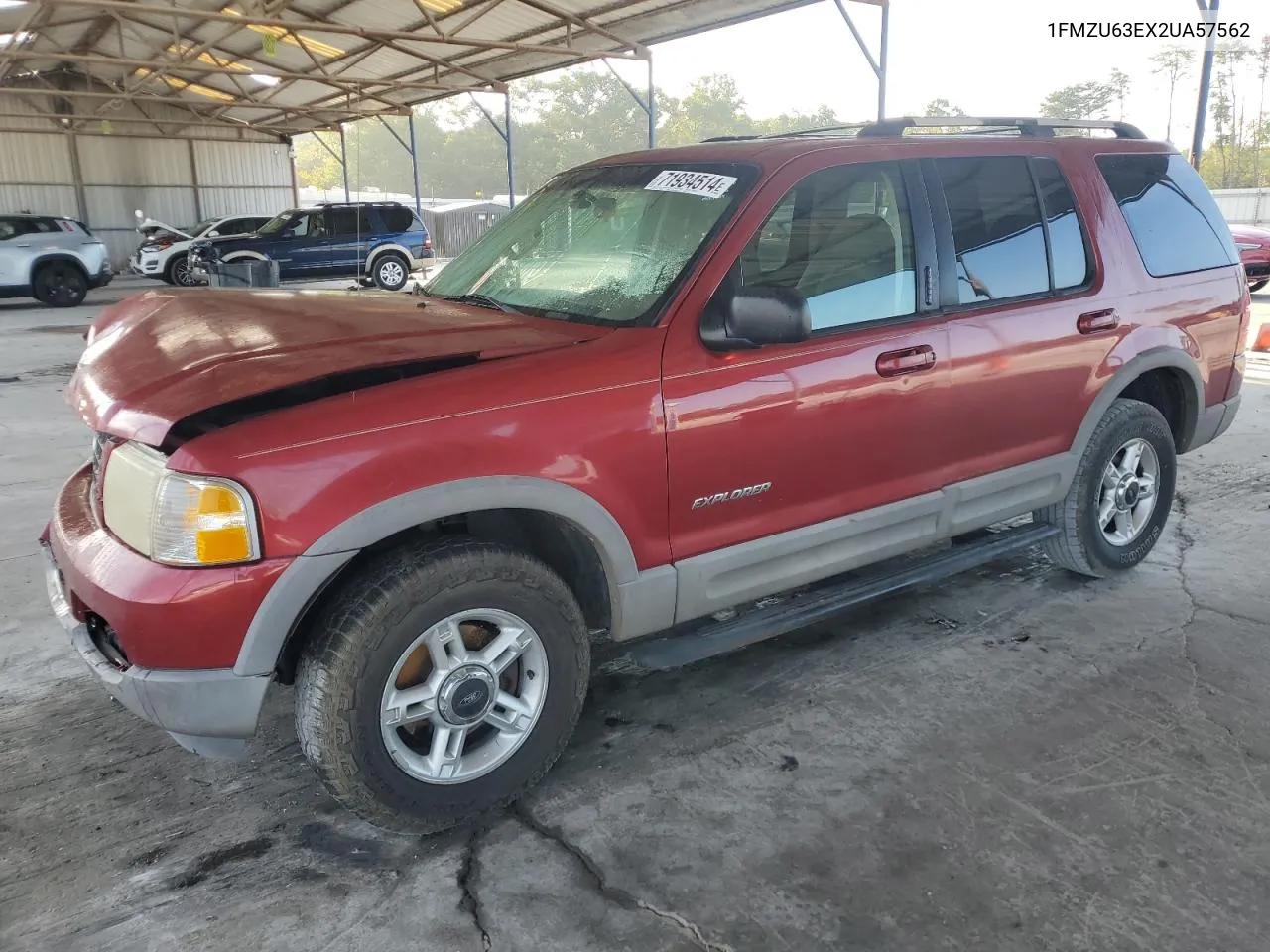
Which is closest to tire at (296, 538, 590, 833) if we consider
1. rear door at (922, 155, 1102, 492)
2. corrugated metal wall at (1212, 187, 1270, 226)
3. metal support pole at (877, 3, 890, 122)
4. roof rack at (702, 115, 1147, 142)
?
rear door at (922, 155, 1102, 492)

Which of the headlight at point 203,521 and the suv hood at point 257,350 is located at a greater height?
the suv hood at point 257,350

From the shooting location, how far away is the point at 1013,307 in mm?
3668

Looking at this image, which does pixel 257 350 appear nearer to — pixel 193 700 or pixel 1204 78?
pixel 193 700

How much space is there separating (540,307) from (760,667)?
1.59 meters

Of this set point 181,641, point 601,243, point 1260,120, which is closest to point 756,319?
point 601,243

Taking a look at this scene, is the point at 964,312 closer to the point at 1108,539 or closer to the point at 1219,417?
the point at 1108,539

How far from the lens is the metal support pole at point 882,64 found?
1259 cm

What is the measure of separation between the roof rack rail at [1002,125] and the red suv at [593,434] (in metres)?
0.03

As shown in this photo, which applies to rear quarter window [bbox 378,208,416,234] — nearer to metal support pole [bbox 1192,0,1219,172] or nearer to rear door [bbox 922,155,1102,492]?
metal support pole [bbox 1192,0,1219,172]

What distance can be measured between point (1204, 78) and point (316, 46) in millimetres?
16307

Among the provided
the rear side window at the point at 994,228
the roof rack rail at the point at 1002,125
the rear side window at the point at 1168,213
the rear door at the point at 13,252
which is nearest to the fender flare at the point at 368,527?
the rear side window at the point at 994,228

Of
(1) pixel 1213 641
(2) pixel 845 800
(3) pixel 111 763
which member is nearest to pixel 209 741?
(3) pixel 111 763

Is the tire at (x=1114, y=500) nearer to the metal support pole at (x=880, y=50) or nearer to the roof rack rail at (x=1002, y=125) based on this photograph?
the roof rack rail at (x=1002, y=125)

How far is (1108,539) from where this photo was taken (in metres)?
4.39
